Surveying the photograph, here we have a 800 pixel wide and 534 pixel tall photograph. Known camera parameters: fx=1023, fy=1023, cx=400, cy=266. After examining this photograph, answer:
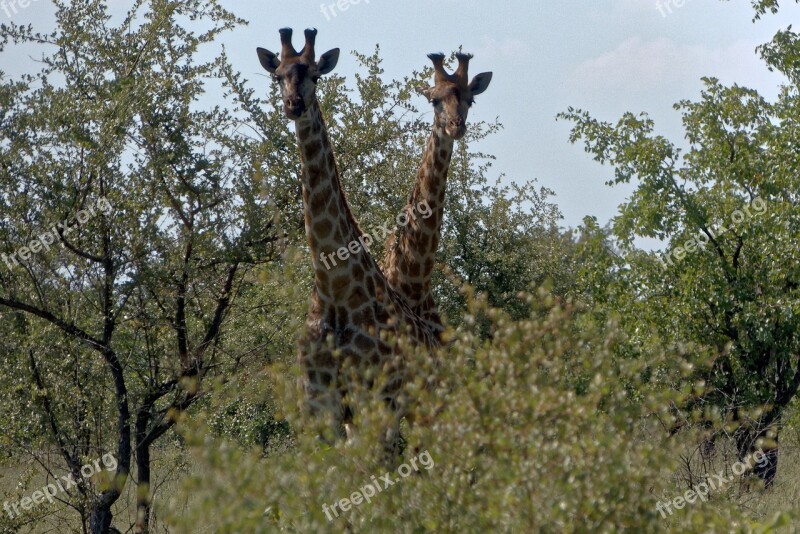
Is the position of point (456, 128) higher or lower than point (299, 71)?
lower

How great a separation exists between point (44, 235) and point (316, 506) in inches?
230

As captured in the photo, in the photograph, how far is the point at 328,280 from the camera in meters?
8.75

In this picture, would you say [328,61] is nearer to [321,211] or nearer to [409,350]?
[321,211]

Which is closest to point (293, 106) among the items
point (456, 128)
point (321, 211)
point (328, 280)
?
point (321, 211)

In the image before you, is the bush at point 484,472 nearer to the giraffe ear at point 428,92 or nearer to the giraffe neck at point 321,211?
the giraffe neck at point 321,211

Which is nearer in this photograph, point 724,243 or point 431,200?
point 431,200

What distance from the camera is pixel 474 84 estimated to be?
1012 cm

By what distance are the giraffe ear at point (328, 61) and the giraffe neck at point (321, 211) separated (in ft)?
1.09

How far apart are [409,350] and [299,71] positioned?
354 centimetres

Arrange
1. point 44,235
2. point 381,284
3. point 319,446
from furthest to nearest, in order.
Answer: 1. point 44,235
2. point 381,284
3. point 319,446

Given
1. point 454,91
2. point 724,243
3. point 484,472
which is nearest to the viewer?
point 484,472

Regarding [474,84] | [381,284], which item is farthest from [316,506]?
Answer: [474,84]

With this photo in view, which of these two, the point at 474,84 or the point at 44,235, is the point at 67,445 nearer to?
the point at 44,235

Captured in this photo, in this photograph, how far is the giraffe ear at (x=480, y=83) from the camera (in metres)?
10.0
